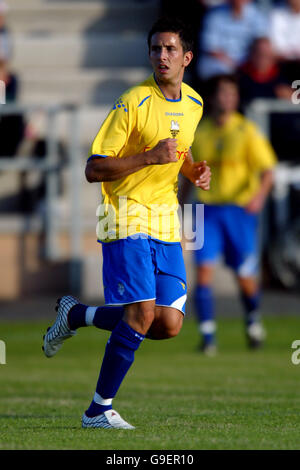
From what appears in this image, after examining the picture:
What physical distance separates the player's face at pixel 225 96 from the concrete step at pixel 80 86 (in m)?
6.84

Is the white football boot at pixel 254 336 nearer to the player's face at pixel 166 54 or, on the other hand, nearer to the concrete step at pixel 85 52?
the player's face at pixel 166 54

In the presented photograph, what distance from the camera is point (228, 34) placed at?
54.5ft

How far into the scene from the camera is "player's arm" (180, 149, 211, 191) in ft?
20.1

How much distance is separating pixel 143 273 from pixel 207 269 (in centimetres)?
537

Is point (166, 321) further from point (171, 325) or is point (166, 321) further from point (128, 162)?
point (128, 162)

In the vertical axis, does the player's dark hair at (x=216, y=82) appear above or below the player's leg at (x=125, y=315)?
above

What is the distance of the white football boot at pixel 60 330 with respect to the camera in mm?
6476

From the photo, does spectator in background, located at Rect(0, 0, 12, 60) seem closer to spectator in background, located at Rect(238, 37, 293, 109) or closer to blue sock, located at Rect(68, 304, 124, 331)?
spectator in background, located at Rect(238, 37, 293, 109)

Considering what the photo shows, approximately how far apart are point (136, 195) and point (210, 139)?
17.5ft

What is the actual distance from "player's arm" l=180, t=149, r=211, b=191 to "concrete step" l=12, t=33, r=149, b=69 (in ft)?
43.0

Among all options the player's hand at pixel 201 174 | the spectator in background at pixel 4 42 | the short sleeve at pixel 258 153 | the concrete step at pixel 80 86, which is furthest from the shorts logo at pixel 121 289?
the spectator in background at pixel 4 42

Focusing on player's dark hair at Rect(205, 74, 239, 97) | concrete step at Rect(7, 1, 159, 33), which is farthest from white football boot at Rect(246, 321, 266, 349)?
concrete step at Rect(7, 1, 159, 33)
